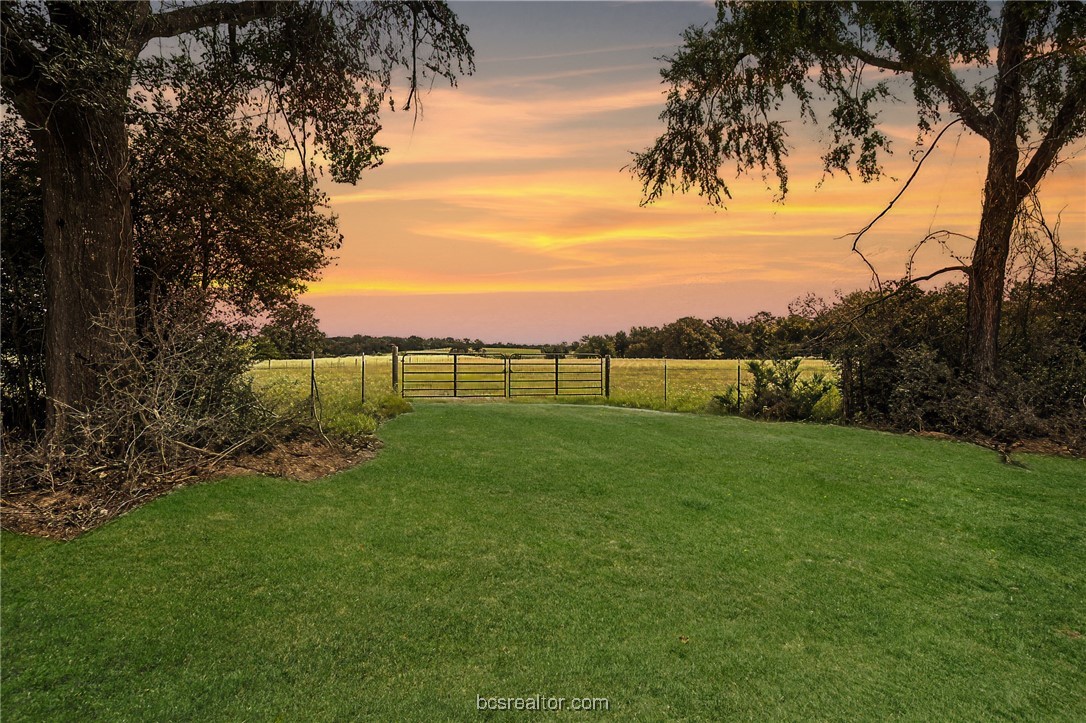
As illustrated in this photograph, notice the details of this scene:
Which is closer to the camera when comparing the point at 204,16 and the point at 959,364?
the point at 204,16

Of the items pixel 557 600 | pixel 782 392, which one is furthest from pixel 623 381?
pixel 557 600

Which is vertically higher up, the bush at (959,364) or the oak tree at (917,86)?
the oak tree at (917,86)

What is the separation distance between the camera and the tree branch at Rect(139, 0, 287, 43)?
→ 855 centimetres

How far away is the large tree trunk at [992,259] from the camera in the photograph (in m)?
12.9

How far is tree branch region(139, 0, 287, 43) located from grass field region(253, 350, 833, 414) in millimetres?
5238

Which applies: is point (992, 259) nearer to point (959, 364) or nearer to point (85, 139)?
point (959, 364)

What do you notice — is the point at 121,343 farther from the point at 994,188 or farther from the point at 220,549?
the point at 994,188

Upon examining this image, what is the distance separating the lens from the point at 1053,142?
502 inches

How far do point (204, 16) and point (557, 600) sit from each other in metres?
9.90

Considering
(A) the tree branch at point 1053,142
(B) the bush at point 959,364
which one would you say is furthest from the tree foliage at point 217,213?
(A) the tree branch at point 1053,142

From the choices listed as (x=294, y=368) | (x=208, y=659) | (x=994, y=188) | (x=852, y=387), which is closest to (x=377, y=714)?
(x=208, y=659)

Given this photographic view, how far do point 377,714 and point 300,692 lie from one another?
556 millimetres

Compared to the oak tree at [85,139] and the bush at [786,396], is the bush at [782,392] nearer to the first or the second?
the bush at [786,396]

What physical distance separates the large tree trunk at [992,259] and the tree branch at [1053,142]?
0.25 metres
